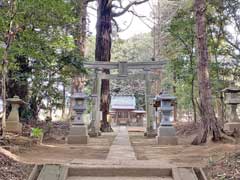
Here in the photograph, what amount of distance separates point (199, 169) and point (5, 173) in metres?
2.55

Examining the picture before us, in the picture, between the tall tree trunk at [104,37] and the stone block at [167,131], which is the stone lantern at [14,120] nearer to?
the stone block at [167,131]

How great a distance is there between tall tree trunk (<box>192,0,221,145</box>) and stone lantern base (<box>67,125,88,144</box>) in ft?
10.5

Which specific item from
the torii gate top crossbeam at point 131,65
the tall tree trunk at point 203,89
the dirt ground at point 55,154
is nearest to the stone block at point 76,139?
the dirt ground at point 55,154

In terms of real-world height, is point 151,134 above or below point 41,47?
below

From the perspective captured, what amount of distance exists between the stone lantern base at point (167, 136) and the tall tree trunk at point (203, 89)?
1.08 meters

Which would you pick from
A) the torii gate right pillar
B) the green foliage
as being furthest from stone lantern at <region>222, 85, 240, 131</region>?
the green foliage

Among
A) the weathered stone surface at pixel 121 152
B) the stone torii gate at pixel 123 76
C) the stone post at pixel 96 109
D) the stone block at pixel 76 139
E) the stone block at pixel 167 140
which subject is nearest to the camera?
the weathered stone surface at pixel 121 152

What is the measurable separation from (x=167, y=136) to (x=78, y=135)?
2.54 meters

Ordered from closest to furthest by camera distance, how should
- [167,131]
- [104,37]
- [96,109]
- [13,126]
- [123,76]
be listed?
[167,131] → [13,126] → [96,109] → [123,76] → [104,37]

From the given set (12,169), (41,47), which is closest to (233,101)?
(41,47)

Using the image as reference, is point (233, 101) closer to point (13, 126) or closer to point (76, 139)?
point (76, 139)

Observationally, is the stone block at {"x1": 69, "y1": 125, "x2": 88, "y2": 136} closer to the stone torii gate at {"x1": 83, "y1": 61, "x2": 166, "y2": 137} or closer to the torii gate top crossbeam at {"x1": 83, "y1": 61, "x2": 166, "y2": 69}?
the stone torii gate at {"x1": 83, "y1": 61, "x2": 166, "y2": 137}

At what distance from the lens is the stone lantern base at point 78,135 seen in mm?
10319

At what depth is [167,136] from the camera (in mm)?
10133
